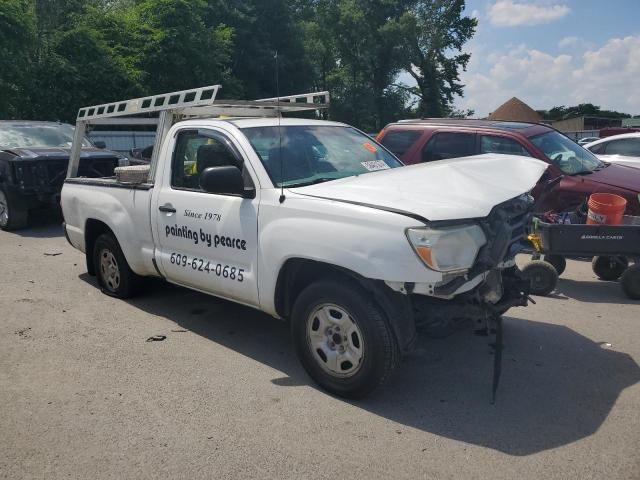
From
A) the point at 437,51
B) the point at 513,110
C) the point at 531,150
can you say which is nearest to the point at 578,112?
the point at 437,51

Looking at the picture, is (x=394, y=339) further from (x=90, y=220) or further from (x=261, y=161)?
(x=90, y=220)

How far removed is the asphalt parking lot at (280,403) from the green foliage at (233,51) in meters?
9.27

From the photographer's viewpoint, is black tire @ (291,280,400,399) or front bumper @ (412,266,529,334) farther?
front bumper @ (412,266,529,334)

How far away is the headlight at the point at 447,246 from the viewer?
3.48 metres

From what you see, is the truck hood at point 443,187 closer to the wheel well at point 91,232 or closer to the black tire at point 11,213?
the wheel well at point 91,232

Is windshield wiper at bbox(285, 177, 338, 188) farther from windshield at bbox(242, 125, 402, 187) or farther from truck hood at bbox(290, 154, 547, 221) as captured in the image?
truck hood at bbox(290, 154, 547, 221)

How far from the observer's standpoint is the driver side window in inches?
191

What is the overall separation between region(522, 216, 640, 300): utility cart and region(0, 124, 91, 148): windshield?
27.0ft

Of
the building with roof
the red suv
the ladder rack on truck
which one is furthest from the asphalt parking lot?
the building with roof

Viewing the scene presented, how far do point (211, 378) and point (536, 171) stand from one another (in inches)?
114

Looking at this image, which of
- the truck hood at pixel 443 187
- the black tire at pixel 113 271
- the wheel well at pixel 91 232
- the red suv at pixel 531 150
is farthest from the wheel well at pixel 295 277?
the red suv at pixel 531 150

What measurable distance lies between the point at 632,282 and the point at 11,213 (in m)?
9.43

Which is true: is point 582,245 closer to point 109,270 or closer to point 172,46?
point 109,270

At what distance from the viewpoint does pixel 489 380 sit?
169 inches
